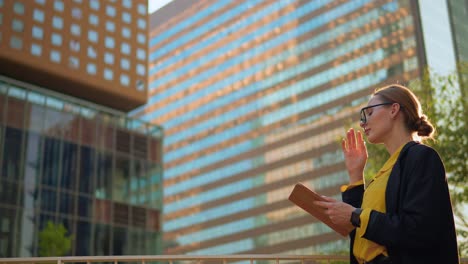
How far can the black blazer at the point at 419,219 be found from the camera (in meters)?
2.57

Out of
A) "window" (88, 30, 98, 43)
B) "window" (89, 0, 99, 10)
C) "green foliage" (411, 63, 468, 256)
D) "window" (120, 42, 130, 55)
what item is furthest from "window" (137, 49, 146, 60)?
"green foliage" (411, 63, 468, 256)

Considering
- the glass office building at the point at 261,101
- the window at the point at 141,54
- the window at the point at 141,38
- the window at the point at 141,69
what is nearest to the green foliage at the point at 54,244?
the window at the point at 141,69

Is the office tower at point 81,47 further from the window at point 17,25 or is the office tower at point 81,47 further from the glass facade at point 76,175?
the glass facade at point 76,175

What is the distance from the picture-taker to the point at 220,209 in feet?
277

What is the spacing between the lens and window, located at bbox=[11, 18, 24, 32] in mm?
34219

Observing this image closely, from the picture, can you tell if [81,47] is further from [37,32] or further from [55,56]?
[37,32]

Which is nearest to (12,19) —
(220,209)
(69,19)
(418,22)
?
(69,19)

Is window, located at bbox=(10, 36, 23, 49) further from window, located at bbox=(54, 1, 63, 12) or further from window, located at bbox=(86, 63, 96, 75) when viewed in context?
window, located at bbox=(86, 63, 96, 75)

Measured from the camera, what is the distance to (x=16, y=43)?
111ft

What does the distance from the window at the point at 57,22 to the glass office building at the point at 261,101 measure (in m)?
39.2

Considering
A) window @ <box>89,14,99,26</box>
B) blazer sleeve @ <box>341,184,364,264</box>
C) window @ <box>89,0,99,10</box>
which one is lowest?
blazer sleeve @ <box>341,184,364,264</box>

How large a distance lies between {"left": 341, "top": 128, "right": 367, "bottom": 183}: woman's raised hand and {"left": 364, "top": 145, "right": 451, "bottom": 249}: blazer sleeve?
625mm

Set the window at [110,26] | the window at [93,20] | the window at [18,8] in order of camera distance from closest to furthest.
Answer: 1. the window at [18,8]
2. the window at [93,20]
3. the window at [110,26]

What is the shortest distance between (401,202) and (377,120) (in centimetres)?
47
